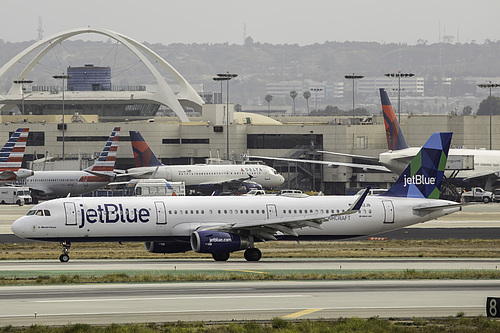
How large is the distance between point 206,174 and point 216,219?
68480 mm

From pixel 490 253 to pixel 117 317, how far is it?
30.7 meters

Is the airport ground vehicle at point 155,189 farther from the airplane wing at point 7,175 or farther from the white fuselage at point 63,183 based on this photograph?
the airplane wing at point 7,175

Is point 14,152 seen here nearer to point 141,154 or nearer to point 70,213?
point 141,154

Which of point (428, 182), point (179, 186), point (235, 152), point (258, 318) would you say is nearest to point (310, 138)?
point (235, 152)

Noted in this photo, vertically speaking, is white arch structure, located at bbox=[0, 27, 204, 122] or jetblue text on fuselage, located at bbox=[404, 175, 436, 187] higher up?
white arch structure, located at bbox=[0, 27, 204, 122]

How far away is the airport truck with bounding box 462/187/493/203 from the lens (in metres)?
107

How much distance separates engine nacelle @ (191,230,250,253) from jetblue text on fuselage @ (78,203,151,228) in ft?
9.88

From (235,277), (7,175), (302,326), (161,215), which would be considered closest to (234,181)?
(7,175)

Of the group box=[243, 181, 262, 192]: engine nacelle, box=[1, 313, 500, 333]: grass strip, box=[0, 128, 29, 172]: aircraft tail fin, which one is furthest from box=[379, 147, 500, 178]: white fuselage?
box=[1, 313, 500, 333]: grass strip

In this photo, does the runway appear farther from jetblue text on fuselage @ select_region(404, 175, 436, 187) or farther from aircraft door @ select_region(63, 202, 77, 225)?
jetblue text on fuselage @ select_region(404, 175, 436, 187)

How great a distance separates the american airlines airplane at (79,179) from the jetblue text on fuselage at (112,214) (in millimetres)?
63277

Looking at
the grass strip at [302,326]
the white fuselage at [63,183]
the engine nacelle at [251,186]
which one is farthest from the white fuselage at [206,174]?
the grass strip at [302,326]

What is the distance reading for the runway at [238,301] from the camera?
2758 cm

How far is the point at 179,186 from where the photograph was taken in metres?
104
